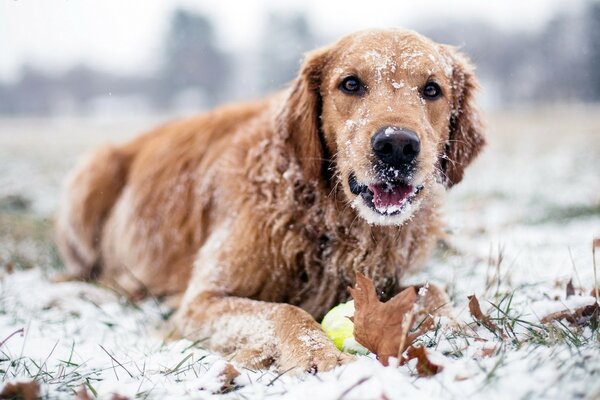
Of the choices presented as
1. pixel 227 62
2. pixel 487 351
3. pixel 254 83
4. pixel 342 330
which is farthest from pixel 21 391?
pixel 227 62

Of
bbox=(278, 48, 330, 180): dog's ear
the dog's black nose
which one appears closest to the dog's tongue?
the dog's black nose

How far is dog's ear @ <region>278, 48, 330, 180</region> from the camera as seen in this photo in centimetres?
309

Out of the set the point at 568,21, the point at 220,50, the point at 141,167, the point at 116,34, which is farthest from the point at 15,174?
the point at 220,50

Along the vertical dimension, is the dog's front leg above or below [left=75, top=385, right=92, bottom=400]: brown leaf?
below

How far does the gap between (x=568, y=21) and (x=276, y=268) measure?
29633mm

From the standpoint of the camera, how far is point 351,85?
298 cm

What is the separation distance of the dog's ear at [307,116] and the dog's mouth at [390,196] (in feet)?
1.39

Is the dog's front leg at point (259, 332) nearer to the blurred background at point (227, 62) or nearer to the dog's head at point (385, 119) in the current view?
the dog's head at point (385, 119)

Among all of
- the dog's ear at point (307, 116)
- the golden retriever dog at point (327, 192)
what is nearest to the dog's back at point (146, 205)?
the golden retriever dog at point (327, 192)

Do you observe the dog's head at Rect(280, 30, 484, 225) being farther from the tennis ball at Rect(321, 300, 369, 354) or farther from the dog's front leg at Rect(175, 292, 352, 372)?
the dog's front leg at Rect(175, 292, 352, 372)

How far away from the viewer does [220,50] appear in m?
51.7

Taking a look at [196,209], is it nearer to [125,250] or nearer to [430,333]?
[125,250]

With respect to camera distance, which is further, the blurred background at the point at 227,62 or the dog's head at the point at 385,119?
the blurred background at the point at 227,62

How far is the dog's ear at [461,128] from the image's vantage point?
10.5 ft
